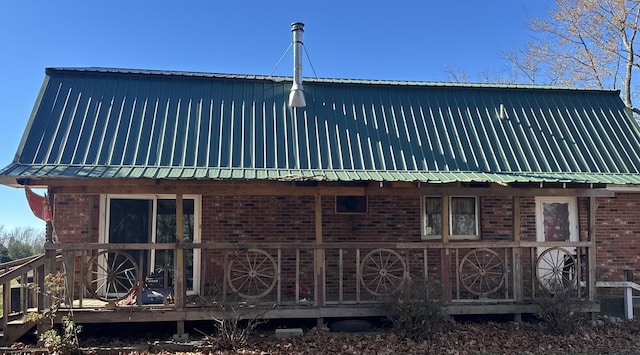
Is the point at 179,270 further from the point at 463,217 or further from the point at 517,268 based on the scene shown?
the point at 463,217

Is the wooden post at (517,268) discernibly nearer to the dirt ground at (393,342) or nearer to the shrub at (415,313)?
the dirt ground at (393,342)

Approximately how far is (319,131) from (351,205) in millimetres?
1846

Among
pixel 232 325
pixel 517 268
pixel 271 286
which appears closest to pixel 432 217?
pixel 517 268

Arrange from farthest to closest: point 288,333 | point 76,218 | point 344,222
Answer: point 344,222, point 76,218, point 288,333

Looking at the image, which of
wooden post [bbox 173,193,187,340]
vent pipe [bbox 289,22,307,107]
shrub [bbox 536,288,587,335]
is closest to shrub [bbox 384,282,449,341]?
shrub [bbox 536,288,587,335]

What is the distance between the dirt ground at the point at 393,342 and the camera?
763 cm

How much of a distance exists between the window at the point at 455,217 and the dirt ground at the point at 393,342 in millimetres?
2418

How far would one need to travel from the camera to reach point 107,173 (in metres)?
7.86

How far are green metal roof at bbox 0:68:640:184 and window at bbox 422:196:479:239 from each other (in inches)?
65.9

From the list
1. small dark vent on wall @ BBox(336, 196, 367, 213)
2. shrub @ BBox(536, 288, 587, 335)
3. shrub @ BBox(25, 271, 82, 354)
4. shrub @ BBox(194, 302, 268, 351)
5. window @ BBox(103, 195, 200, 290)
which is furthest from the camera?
small dark vent on wall @ BBox(336, 196, 367, 213)

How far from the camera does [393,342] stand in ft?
26.0

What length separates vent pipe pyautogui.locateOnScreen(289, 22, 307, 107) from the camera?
1023 cm

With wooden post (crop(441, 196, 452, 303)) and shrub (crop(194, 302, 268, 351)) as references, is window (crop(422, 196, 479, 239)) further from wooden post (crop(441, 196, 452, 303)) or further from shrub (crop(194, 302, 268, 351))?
shrub (crop(194, 302, 268, 351))

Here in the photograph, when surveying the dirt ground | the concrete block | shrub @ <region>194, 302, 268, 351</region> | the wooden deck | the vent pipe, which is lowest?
the dirt ground
